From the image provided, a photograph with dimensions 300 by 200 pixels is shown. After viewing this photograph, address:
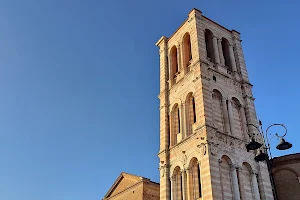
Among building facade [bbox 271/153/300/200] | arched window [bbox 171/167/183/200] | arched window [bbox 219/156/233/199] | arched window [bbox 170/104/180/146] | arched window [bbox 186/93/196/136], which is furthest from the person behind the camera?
arched window [bbox 170/104/180/146]

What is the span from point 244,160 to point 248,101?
5.20m

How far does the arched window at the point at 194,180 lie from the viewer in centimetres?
2012

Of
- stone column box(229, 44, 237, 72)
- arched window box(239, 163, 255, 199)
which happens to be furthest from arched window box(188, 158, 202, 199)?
stone column box(229, 44, 237, 72)

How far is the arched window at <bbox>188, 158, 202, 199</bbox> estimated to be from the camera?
20125 mm

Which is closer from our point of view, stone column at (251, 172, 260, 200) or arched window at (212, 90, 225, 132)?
stone column at (251, 172, 260, 200)

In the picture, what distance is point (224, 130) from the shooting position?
2225 cm

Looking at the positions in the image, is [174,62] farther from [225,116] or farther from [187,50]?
[225,116]

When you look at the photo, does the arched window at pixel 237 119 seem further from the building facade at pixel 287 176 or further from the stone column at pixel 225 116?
the building facade at pixel 287 176

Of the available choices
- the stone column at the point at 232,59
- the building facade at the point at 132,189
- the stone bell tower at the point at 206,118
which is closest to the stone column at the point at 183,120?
the stone bell tower at the point at 206,118

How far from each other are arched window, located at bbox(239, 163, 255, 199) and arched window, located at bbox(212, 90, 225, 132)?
285 cm

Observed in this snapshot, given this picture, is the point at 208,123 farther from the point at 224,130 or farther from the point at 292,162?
the point at 292,162

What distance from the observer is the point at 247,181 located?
20.8m

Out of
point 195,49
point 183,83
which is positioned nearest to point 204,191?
point 183,83

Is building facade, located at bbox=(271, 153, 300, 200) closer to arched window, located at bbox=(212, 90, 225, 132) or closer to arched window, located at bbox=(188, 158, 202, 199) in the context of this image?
arched window, located at bbox=(212, 90, 225, 132)
